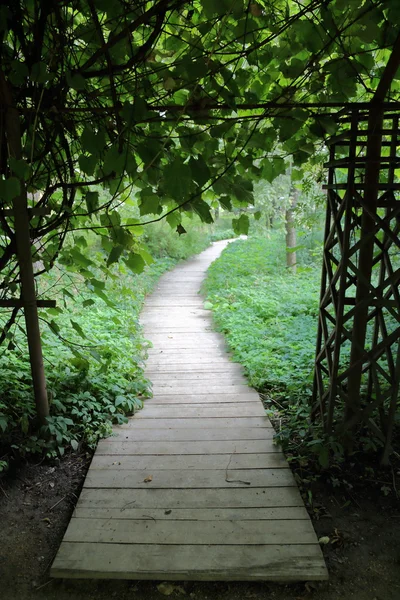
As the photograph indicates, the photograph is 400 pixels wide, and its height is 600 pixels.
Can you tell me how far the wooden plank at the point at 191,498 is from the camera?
2.56m

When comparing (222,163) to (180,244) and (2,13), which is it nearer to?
(2,13)

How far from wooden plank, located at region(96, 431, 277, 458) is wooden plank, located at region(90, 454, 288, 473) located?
47mm

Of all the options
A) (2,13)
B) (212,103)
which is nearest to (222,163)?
(212,103)

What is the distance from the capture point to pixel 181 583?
6.86 ft

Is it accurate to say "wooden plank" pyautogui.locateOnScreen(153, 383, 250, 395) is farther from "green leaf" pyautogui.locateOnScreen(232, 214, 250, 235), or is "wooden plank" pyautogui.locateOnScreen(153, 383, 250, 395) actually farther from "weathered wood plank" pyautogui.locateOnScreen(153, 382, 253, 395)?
"green leaf" pyautogui.locateOnScreen(232, 214, 250, 235)

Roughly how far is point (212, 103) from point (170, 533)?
240cm

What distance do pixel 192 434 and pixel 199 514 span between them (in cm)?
91

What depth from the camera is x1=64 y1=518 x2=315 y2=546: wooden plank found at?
2270 millimetres

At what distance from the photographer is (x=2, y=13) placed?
6.43 ft

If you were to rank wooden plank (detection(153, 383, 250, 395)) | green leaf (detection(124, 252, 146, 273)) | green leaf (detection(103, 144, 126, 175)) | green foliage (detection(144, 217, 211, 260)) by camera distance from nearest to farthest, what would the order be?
1. green leaf (detection(103, 144, 126, 175))
2. green leaf (detection(124, 252, 146, 273))
3. wooden plank (detection(153, 383, 250, 395))
4. green foliage (detection(144, 217, 211, 260))

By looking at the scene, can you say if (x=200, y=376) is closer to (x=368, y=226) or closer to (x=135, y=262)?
(x=135, y=262)

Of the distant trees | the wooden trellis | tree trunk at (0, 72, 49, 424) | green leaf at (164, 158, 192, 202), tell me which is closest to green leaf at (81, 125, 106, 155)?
the distant trees

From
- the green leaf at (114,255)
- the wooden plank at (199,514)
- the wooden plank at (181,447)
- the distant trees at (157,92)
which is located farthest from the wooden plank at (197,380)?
the green leaf at (114,255)

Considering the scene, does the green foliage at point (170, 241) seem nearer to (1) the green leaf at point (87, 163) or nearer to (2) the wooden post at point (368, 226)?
(2) the wooden post at point (368, 226)
